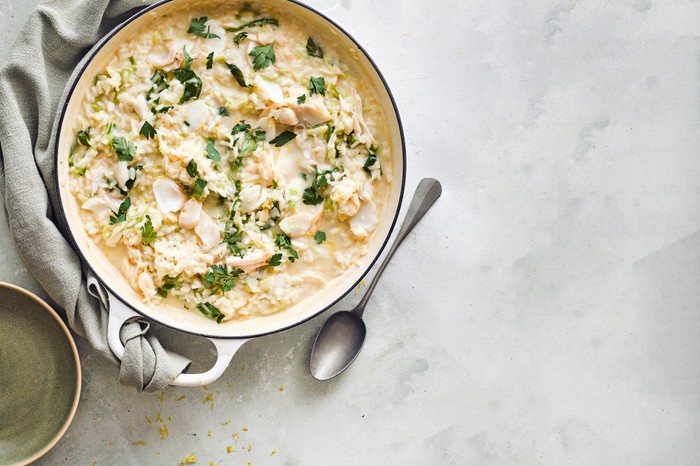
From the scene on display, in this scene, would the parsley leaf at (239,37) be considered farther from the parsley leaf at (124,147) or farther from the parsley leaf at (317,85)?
the parsley leaf at (124,147)

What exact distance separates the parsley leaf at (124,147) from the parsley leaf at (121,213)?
0.17 meters

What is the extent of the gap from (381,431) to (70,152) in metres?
1.76

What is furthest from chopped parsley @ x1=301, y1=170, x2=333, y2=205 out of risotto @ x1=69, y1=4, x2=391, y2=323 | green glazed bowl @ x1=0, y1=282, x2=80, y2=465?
green glazed bowl @ x1=0, y1=282, x2=80, y2=465

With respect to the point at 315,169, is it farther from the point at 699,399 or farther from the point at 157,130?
the point at 699,399

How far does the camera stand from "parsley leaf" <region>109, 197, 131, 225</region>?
265 cm

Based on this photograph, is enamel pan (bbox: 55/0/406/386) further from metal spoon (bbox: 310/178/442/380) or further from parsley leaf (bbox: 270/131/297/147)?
parsley leaf (bbox: 270/131/297/147)

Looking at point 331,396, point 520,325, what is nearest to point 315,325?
point 331,396

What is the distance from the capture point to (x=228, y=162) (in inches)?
106

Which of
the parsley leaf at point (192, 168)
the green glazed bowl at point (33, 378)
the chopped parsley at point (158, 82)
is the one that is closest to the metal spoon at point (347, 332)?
the parsley leaf at point (192, 168)

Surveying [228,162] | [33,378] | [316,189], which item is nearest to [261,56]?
[228,162]

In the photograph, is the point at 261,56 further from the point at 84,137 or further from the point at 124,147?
the point at 84,137

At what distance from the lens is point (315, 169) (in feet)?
8.95

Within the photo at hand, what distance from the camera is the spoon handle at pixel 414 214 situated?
293 cm

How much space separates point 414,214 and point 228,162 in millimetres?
812
